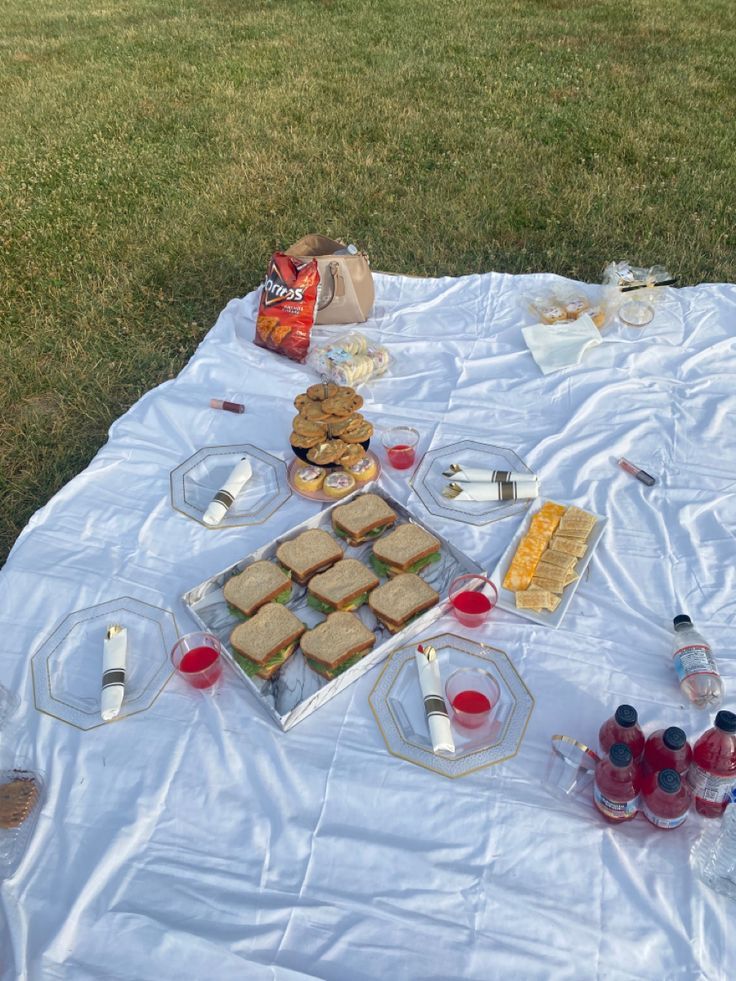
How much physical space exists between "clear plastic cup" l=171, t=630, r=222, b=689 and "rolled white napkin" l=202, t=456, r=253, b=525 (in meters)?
0.58

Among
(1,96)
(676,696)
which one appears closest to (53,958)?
(676,696)

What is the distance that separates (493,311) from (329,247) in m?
1.03

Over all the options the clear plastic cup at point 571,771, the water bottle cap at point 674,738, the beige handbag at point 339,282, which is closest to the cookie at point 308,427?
the beige handbag at point 339,282

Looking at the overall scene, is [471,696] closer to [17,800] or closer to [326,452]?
[326,452]

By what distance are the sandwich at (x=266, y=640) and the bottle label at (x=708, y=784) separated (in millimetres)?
1263

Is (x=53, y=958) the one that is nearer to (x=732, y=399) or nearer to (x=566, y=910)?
(x=566, y=910)

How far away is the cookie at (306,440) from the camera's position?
3053 mm

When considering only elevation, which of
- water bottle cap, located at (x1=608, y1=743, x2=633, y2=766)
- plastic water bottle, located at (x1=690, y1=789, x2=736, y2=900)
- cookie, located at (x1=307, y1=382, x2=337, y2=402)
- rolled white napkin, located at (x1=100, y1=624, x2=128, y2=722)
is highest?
cookie, located at (x1=307, y1=382, x2=337, y2=402)

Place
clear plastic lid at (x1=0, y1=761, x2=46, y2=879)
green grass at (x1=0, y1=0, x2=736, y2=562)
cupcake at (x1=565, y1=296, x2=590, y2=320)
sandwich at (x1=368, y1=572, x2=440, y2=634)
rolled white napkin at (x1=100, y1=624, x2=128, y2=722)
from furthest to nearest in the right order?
green grass at (x1=0, y1=0, x2=736, y2=562), cupcake at (x1=565, y1=296, x2=590, y2=320), sandwich at (x1=368, y1=572, x2=440, y2=634), rolled white napkin at (x1=100, y1=624, x2=128, y2=722), clear plastic lid at (x1=0, y1=761, x2=46, y2=879)

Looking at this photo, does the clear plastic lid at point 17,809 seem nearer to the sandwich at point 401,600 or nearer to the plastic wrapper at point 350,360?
the sandwich at point 401,600

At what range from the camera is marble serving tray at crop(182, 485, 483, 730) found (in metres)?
2.38

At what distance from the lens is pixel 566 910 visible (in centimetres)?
193

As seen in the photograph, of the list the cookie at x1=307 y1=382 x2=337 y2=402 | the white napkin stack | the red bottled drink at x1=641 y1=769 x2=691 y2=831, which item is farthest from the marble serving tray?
the white napkin stack

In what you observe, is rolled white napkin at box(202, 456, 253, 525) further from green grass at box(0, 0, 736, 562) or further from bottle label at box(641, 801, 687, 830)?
bottle label at box(641, 801, 687, 830)
